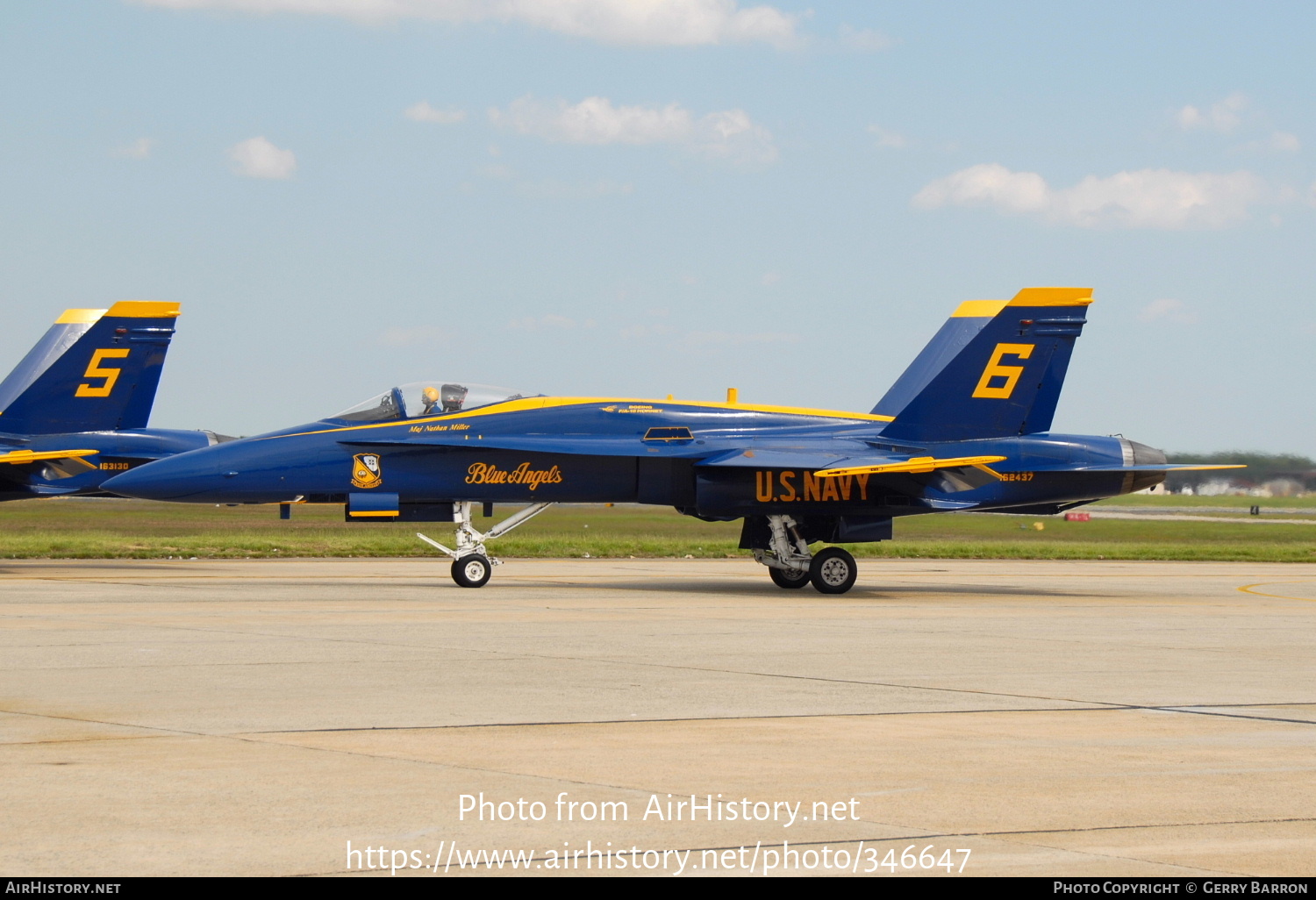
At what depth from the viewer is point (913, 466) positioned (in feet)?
62.1

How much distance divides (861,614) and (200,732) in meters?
9.92

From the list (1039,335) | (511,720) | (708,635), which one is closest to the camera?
(511,720)

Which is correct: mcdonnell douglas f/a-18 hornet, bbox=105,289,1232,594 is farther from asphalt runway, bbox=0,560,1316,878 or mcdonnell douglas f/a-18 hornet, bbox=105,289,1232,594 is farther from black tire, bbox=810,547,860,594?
asphalt runway, bbox=0,560,1316,878

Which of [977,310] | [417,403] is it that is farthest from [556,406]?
[977,310]

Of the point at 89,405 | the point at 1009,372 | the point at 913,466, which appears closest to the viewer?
the point at 913,466

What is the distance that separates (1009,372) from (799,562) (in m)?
→ 4.06

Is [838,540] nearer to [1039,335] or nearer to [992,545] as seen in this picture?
[1039,335]

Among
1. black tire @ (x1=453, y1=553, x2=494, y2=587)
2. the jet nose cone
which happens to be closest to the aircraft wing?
black tire @ (x1=453, y1=553, x2=494, y2=587)

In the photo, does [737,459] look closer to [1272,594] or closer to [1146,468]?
[1146,468]

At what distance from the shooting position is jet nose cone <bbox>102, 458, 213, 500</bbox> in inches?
729

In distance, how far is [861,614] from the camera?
16297mm

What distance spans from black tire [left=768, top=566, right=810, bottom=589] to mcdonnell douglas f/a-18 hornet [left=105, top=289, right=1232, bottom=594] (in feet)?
0.12

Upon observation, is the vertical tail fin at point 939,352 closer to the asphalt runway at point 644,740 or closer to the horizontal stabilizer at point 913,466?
the horizontal stabilizer at point 913,466

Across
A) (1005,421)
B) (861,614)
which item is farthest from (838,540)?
(861,614)
